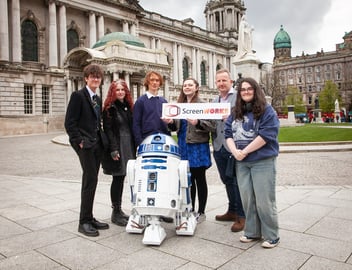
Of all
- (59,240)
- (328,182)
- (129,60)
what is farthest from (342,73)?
(59,240)

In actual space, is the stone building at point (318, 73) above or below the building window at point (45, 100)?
above

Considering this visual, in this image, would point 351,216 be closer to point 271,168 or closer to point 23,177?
point 271,168

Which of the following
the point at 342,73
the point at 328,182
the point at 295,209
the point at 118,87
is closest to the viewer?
the point at 118,87

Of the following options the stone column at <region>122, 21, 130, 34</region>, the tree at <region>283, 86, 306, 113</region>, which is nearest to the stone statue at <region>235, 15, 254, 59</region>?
the stone column at <region>122, 21, 130, 34</region>

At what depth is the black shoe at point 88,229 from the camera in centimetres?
469

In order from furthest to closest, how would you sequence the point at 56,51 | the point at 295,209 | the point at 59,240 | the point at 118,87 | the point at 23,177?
the point at 56,51 < the point at 23,177 < the point at 295,209 < the point at 118,87 < the point at 59,240

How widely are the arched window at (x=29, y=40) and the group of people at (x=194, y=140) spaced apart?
35431mm

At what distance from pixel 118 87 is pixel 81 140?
105 centimetres

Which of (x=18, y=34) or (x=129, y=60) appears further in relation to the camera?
(x=18, y=34)

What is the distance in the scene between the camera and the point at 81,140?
4.72 meters

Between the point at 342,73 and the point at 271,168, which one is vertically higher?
the point at 342,73

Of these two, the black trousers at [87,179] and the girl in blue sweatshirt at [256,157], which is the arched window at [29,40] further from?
the girl in blue sweatshirt at [256,157]

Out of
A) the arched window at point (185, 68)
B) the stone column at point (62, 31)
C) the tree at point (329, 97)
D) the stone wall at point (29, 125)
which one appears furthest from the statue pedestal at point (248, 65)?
the tree at point (329, 97)

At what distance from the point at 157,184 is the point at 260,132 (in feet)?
4.74
